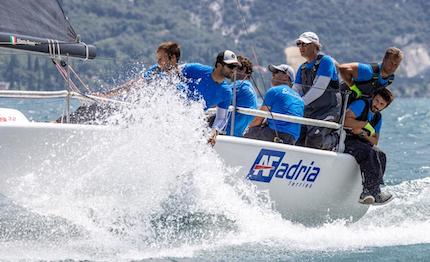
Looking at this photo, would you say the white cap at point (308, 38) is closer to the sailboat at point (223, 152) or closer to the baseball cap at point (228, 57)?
the sailboat at point (223, 152)

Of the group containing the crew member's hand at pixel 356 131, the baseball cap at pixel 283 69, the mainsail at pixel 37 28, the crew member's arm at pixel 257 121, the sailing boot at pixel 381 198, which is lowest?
the sailing boot at pixel 381 198

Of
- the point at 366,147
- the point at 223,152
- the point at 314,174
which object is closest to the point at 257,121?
the point at 314,174

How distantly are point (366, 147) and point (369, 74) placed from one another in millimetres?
563

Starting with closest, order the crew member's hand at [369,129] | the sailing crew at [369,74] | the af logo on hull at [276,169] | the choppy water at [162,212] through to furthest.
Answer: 1. the choppy water at [162,212]
2. the af logo on hull at [276,169]
3. the sailing crew at [369,74]
4. the crew member's hand at [369,129]

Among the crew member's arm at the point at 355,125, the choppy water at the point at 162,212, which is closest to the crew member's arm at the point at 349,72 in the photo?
the crew member's arm at the point at 355,125

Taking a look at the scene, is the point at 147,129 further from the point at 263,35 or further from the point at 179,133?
the point at 263,35

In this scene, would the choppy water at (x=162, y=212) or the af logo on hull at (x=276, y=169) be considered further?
the af logo on hull at (x=276, y=169)

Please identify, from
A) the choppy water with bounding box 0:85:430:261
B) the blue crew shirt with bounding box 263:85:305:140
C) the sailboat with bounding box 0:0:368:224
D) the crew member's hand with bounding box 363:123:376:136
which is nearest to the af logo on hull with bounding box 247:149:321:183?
the sailboat with bounding box 0:0:368:224

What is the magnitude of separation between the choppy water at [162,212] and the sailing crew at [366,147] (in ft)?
2.09

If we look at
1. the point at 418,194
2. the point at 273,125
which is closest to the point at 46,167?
the point at 273,125

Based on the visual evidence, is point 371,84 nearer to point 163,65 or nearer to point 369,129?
point 369,129

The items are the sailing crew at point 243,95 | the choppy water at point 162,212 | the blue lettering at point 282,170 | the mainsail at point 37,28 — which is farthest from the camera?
the sailing crew at point 243,95

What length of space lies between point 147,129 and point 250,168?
0.80m

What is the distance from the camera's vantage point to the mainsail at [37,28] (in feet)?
20.1
